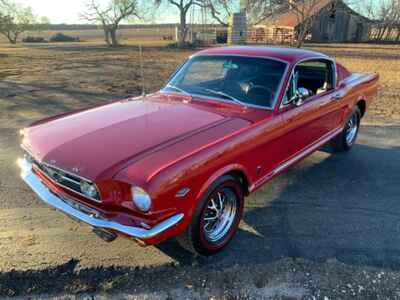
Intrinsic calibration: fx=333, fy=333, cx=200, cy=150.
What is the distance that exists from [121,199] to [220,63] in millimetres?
2368

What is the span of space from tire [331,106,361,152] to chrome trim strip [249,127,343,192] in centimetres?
26

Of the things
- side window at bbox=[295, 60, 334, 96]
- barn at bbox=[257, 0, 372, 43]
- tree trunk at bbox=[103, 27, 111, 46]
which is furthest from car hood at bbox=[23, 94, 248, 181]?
tree trunk at bbox=[103, 27, 111, 46]

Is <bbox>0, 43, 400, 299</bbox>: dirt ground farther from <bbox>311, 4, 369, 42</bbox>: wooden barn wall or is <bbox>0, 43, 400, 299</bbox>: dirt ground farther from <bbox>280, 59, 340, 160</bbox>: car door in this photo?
<bbox>311, 4, 369, 42</bbox>: wooden barn wall

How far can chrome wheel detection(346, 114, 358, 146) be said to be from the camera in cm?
552

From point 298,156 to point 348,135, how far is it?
2033 mm

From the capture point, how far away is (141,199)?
2.32 meters

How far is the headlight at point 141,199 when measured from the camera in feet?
7.55

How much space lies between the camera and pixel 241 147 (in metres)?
2.97

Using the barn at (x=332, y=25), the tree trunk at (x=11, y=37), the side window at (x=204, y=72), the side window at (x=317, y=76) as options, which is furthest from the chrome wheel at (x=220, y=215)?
the tree trunk at (x=11, y=37)

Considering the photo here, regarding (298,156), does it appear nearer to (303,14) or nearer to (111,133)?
(111,133)

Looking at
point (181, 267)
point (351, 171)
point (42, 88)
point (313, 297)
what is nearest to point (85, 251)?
point (181, 267)

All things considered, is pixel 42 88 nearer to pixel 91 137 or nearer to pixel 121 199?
pixel 91 137

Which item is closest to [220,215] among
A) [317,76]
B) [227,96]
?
[227,96]

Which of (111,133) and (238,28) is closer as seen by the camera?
(111,133)
